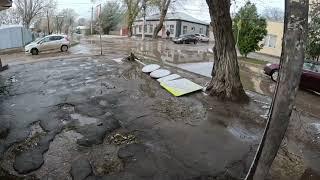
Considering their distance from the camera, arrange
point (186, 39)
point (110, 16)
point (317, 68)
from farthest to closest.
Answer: point (110, 16)
point (186, 39)
point (317, 68)

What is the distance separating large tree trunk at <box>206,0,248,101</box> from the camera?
32.9 ft

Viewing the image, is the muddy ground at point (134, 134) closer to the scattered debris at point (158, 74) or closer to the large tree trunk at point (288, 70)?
the scattered debris at point (158, 74)

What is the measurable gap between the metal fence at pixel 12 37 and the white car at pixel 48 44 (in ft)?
14.9

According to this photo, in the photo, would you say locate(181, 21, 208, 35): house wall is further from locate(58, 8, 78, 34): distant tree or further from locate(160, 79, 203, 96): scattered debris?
locate(160, 79, 203, 96): scattered debris

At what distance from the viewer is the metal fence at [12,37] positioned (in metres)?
24.9

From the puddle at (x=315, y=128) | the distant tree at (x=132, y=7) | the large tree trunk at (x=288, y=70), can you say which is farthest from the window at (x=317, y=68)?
the distant tree at (x=132, y=7)

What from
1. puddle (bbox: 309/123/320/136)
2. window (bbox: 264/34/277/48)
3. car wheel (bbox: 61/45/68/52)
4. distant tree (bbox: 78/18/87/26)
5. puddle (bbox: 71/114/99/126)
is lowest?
puddle (bbox: 309/123/320/136)

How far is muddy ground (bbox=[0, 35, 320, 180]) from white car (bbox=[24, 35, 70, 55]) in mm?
10678

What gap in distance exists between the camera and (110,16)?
56375 millimetres

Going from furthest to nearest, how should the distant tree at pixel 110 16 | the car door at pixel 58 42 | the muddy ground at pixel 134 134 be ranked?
the distant tree at pixel 110 16 < the car door at pixel 58 42 < the muddy ground at pixel 134 134

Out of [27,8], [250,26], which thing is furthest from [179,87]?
[27,8]

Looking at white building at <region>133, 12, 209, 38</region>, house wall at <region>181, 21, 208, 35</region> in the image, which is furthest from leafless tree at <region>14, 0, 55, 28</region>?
house wall at <region>181, 21, 208, 35</region>

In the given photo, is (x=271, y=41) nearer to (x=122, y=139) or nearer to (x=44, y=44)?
(x=44, y=44)

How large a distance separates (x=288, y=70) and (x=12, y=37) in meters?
26.7
